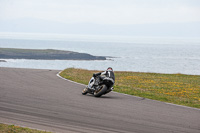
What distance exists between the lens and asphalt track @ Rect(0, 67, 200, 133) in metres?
9.52

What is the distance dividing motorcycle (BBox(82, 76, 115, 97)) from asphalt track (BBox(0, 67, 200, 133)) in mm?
891

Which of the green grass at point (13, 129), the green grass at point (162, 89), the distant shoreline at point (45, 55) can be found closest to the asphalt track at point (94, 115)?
the green grass at point (13, 129)

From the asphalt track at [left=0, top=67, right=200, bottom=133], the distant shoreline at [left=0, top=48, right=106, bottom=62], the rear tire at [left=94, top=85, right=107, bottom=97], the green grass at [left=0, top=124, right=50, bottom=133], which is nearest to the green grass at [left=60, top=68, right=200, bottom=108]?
the asphalt track at [left=0, top=67, right=200, bottom=133]

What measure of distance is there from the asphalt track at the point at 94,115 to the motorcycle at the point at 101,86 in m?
0.89

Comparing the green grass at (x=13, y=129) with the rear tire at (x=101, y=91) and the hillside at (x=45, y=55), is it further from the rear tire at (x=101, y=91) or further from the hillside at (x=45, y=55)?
the hillside at (x=45, y=55)

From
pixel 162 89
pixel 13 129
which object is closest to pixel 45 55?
pixel 162 89

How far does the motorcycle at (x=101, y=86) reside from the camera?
15.8m

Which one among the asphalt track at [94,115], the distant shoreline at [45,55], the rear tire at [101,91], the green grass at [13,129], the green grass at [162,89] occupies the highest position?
the distant shoreline at [45,55]

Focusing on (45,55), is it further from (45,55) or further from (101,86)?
(101,86)

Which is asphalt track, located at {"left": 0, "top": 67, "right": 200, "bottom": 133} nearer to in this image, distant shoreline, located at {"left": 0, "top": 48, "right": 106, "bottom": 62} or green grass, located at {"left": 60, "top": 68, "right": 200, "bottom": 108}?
green grass, located at {"left": 60, "top": 68, "right": 200, "bottom": 108}

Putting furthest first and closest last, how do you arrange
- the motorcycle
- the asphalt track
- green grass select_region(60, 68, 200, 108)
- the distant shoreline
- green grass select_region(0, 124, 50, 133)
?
the distant shoreline < green grass select_region(60, 68, 200, 108) < the motorcycle < the asphalt track < green grass select_region(0, 124, 50, 133)

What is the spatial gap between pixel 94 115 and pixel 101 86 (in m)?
4.88

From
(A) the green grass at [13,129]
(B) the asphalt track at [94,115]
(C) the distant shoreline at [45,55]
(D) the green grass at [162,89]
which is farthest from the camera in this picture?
(C) the distant shoreline at [45,55]

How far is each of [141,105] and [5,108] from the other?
17.5ft
